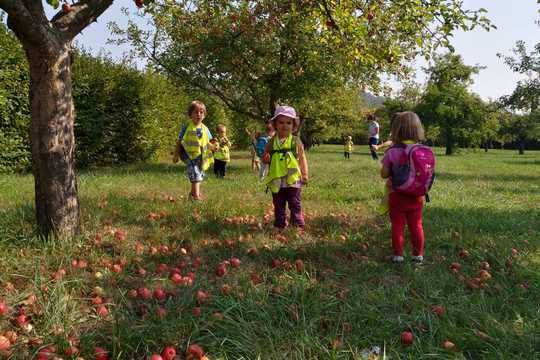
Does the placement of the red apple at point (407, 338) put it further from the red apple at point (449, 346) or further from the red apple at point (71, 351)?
the red apple at point (71, 351)

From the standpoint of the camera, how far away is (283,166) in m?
4.97

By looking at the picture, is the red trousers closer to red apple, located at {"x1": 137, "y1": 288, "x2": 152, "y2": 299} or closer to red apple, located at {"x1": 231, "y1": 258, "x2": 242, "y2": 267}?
red apple, located at {"x1": 231, "y1": 258, "x2": 242, "y2": 267}

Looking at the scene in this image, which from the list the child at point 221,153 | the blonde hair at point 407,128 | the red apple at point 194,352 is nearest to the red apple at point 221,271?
the red apple at point 194,352

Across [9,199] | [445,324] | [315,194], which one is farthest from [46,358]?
[315,194]

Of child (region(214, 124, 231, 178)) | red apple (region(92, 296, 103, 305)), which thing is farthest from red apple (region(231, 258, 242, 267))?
child (region(214, 124, 231, 178))

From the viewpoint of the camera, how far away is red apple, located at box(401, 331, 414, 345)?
2445 millimetres

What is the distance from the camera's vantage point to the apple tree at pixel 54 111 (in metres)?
3.68

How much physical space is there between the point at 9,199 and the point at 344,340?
5955 millimetres

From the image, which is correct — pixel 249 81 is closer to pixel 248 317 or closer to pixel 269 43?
pixel 269 43

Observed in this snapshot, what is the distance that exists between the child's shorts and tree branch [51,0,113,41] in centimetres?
314

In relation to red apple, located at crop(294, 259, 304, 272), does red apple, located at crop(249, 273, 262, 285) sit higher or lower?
lower

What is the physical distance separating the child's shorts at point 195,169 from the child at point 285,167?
218 centimetres

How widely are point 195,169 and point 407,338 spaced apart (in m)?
5.05

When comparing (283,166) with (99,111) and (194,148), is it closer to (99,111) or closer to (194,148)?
(194,148)
